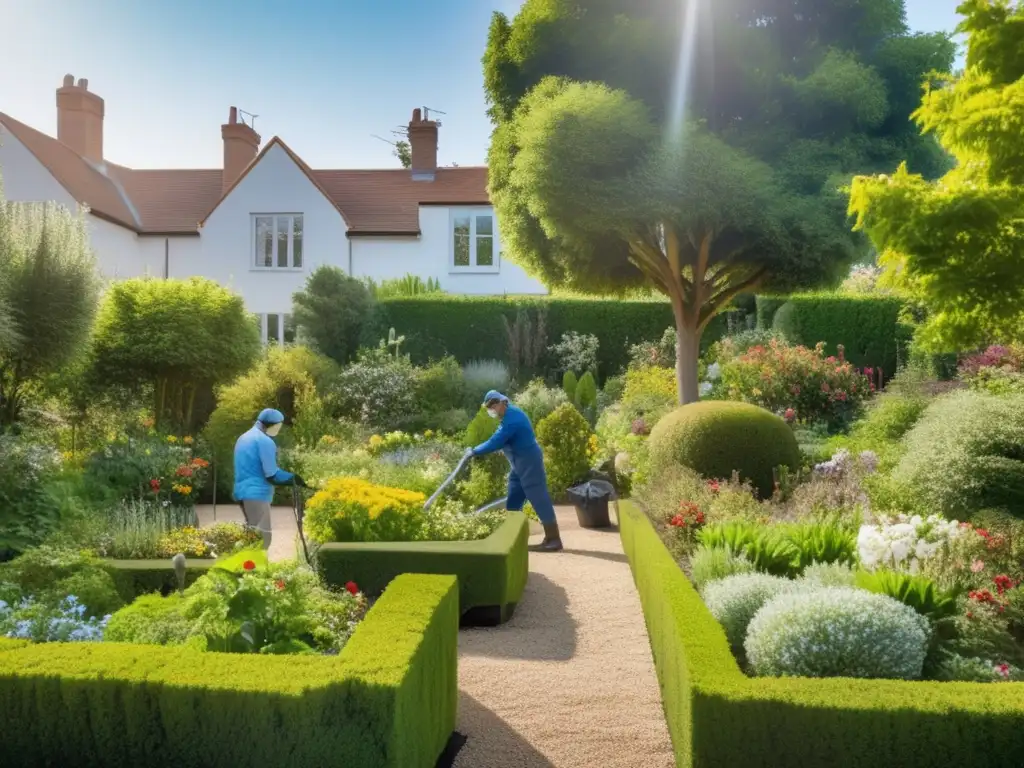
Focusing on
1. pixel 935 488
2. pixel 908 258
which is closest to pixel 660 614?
pixel 935 488

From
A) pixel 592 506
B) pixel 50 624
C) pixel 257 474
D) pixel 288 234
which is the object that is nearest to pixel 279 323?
pixel 288 234

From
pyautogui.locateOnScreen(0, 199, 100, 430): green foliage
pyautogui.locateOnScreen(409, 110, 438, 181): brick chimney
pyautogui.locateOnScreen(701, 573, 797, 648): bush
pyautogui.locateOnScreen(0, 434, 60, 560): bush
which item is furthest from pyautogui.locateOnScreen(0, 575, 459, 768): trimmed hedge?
pyautogui.locateOnScreen(409, 110, 438, 181): brick chimney

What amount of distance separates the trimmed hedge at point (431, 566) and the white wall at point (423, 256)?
1871 cm

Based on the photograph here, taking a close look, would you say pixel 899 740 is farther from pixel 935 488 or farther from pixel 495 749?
pixel 935 488

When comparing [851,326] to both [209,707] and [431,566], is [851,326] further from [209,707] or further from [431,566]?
[209,707]

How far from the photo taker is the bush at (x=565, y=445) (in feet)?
45.4

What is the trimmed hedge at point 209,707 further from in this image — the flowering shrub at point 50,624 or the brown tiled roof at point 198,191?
the brown tiled roof at point 198,191

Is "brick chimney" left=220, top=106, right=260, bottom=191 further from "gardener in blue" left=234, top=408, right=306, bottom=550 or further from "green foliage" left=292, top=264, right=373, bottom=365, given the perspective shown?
"gardener in blue" left=234, top=408, right=306, bottom=550

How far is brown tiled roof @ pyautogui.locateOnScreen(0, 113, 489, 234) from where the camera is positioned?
24.8 m

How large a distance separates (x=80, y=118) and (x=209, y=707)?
89.5 ft

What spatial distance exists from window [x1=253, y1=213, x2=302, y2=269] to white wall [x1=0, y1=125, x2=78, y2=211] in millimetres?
4708

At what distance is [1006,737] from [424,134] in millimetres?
25687

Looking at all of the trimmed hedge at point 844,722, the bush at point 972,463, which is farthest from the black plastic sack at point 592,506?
the trimmed hedge at point 844,722

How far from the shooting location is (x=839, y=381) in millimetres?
16984
